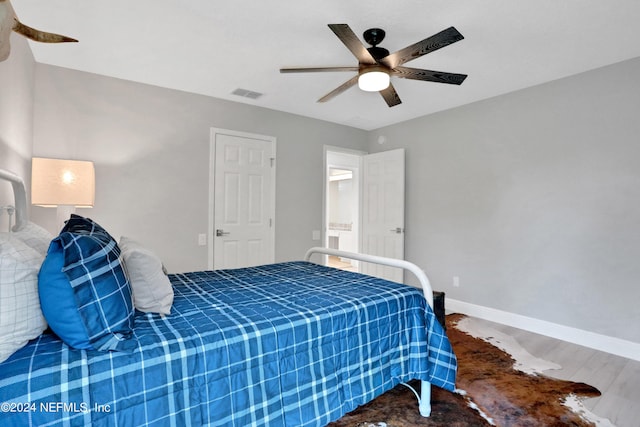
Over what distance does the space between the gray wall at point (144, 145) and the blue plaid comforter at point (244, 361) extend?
1608mm

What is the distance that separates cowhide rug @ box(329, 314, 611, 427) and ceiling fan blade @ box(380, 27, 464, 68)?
2.20 meters

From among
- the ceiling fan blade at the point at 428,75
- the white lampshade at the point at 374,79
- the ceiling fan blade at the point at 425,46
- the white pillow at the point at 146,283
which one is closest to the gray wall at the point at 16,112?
the white pillow at the point at 146,283

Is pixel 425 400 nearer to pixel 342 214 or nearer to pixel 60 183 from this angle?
pixel 60 183

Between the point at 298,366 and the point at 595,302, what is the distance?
3095 mm

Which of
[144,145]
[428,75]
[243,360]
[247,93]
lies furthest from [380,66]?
[144,145]

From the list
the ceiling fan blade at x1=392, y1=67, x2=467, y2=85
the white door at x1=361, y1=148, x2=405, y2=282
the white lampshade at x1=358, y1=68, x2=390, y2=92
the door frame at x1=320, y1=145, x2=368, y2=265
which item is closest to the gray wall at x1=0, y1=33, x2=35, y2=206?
the white lampshade at x1=358, y1=68, x2=390, y2=92

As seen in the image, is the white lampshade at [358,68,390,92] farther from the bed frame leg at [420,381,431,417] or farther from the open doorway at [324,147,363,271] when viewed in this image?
the open doorway at [324,147,363,271]

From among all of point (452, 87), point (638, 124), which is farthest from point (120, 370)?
point (638, 124)

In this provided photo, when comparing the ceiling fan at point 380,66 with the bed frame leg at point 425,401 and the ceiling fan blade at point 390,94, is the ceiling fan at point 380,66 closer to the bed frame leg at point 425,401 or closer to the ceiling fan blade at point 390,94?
the ceiling fan blade at point 390,94

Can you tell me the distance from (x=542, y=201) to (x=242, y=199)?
3357 millimetres

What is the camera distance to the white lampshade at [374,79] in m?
2.38

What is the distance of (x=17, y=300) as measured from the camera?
39.6 inches

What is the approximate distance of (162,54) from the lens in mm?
2840

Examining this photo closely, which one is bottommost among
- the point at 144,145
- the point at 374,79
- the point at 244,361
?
the point at 244,361
